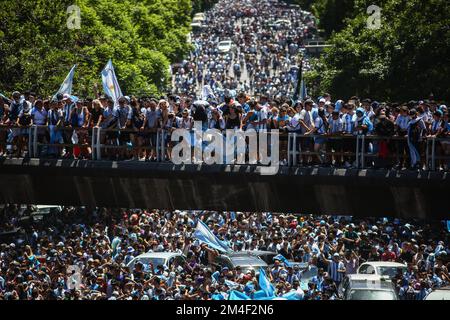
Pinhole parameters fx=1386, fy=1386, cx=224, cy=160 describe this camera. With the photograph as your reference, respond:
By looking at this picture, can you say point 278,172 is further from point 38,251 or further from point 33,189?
point 38,251

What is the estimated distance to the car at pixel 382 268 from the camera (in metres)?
36.2

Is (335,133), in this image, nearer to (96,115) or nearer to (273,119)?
(273,119)

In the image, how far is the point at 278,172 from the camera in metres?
35.7

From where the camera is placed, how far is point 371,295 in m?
32.6

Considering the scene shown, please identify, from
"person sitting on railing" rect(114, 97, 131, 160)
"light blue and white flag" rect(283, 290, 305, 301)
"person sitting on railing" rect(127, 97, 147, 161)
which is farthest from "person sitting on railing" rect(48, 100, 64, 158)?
"light blue and white flag" rect(283, 290, 305, 301)

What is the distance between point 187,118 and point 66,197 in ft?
13.4

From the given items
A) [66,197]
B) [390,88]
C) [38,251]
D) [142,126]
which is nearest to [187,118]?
[142,126]

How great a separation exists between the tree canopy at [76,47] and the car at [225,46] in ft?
121

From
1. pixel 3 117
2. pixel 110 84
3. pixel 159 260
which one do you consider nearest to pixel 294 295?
pixel 159 260

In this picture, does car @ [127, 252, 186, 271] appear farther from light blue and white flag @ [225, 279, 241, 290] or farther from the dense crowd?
light blue and white flag @ [225, 279, 241, 290]

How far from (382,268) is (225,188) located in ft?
15.2

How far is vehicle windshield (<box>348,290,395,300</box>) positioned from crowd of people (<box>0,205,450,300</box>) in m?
1.08

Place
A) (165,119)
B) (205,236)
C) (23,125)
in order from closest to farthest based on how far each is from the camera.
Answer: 1. (165,119)
2. (23,125)
3. (205,236)

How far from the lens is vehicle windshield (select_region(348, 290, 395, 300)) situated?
32.4 metres
